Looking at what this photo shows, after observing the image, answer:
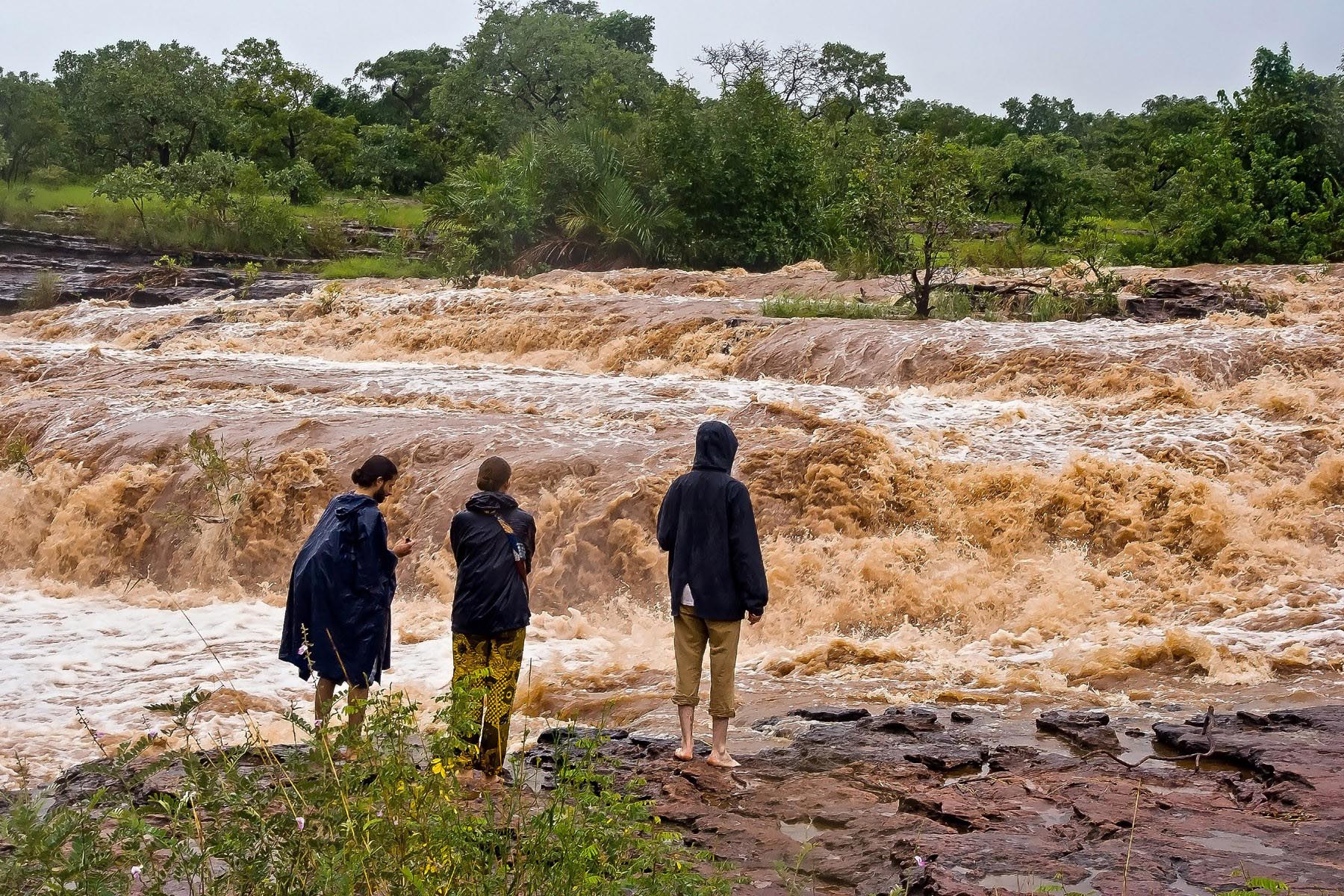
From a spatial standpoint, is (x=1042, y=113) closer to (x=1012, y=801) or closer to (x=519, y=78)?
(x=519, y=78)

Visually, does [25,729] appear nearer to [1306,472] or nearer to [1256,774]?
[1256,774]

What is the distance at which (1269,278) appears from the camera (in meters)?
15.2

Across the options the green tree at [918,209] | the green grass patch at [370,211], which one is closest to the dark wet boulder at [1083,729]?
the green tree at [918,209]

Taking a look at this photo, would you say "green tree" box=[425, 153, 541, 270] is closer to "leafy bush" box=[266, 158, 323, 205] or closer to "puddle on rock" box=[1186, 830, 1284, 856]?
"leafy bush" box=[266, 158, 323, 205]

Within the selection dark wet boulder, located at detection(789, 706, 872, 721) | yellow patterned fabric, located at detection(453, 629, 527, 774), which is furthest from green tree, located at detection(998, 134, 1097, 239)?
yellow patterned fabric, located at detection(453, 629, 527, 774)

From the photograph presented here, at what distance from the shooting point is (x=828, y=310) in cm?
1503

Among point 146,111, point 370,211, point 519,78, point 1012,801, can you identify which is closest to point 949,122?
point 519,78

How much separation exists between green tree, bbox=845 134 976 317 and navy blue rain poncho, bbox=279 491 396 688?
10874 mm

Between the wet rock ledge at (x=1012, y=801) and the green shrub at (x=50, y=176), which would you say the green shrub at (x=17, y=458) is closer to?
the wet rock ledge at (x=1012, y=801)

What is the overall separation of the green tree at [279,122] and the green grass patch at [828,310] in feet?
80.8

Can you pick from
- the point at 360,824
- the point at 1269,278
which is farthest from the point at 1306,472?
the point at 360,824

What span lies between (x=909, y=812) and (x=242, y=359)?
1300 centimetres

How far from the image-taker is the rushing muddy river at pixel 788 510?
23.2 feet

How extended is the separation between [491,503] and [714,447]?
917mm
